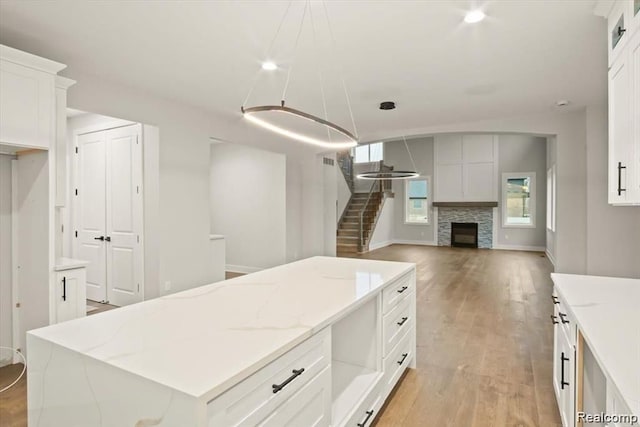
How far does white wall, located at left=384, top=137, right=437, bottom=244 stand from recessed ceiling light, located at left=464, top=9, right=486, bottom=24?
9.15 meters

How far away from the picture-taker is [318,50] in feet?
9.43

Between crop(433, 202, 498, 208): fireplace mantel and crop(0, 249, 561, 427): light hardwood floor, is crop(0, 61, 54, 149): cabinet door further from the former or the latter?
crop(433, 202, 498, 208): fireplace mantel

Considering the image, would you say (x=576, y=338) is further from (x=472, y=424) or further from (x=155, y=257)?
(x=155, y=257)

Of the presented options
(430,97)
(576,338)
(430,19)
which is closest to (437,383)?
(576,338)

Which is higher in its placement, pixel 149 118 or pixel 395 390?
pixel 149 118

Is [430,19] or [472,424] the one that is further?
[430,19]

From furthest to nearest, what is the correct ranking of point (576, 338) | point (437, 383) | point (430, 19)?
point (437, 383), point (430, 19), point (576, 338)

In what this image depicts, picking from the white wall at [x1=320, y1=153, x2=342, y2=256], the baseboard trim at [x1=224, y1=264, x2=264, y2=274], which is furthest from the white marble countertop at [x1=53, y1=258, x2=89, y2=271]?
the white wall at [x1=320, y1=153, x2=342, y2=256]

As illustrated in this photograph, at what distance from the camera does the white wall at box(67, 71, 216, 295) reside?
3.88 m

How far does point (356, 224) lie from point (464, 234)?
364cm

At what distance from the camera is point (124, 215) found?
448cm

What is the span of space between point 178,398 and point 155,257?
3645mm

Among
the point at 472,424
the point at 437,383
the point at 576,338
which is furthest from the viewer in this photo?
the point at 437,383

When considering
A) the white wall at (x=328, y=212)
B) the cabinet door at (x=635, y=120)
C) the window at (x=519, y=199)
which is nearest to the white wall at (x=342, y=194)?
the white wall at (x=328, y=212)
